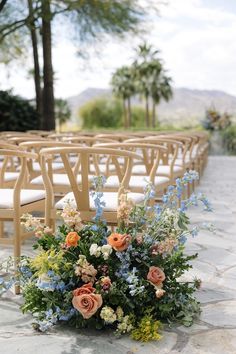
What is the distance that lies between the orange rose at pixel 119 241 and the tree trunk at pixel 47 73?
12.5m

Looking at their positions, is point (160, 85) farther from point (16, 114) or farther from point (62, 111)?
point (16, 114)

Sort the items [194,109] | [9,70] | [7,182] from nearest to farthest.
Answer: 1. [7,182]
2. [9,70]
3. [194,109]

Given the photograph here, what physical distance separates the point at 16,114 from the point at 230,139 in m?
6.26

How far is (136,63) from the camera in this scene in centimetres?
4878

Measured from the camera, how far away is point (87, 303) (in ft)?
8.16

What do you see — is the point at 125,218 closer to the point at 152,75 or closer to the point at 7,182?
the point at 7,182

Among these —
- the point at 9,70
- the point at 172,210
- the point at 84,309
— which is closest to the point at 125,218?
the point at 172,210

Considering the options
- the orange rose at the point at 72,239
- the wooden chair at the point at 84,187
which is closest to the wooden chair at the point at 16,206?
the wooden chair at the point at 84,187

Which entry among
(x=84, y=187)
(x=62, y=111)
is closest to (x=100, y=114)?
(x=62, y=111)

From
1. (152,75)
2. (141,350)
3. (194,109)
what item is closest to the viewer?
(141,350)

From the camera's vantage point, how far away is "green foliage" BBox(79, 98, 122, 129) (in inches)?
2042

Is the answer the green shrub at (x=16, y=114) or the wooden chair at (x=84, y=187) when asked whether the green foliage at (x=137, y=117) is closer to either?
the green shrub at (x=16, y=114)

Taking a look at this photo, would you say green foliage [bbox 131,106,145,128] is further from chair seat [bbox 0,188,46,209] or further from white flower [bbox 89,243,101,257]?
white flower [bbox 89,243,101,257]

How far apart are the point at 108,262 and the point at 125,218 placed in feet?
0.79
